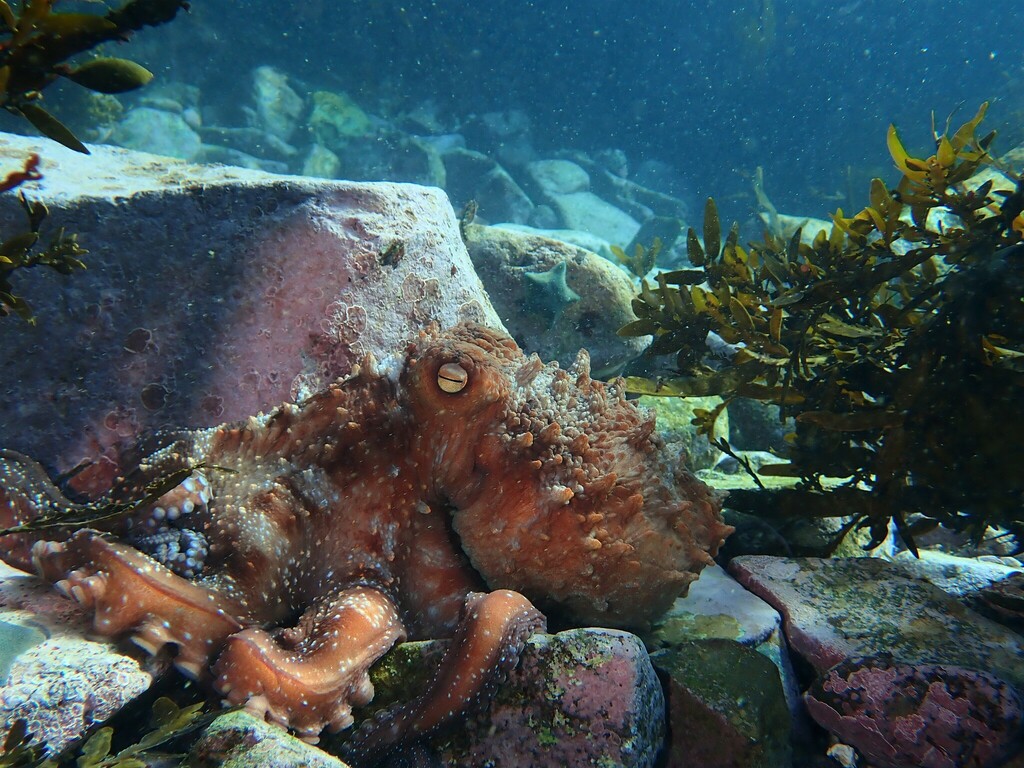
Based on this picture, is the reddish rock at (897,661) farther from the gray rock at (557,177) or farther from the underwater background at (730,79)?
the underwater background at (730,79)

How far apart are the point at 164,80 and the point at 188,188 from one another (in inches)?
1021

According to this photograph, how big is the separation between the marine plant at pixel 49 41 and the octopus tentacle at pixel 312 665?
199cm

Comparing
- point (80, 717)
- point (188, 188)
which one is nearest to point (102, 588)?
point (80, 717)

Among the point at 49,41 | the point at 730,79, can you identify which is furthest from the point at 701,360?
the point at 730,79

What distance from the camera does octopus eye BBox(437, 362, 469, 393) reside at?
7.48ft

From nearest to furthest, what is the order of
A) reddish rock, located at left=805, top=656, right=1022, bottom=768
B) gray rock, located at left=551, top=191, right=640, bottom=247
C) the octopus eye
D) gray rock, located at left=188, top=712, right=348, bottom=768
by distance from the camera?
gray rock, located at left=188, top=712, right=348, bottom=768, reddish rock, located at left=805, top=656, right=1022, bottom=768, the octopus eye, gray rock, located at left=551, top=191, right=640, bottom=247

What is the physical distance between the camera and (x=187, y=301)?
10.5ft

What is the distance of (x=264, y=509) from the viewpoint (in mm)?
2268

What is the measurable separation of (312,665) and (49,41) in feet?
8.57

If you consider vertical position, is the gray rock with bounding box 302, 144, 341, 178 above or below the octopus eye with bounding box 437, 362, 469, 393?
above

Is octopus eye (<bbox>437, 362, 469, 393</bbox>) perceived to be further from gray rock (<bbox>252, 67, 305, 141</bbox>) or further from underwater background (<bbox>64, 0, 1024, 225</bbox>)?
underwater background (<bbox>64, 0, 1024, 225</bbox>)

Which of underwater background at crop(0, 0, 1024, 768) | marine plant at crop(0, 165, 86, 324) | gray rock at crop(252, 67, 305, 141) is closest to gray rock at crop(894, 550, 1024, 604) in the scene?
underwater background at crop(0, 0, 1024, 768)

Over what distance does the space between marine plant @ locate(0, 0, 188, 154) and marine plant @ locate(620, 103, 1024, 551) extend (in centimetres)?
355

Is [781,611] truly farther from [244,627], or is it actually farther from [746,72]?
[746,72]
